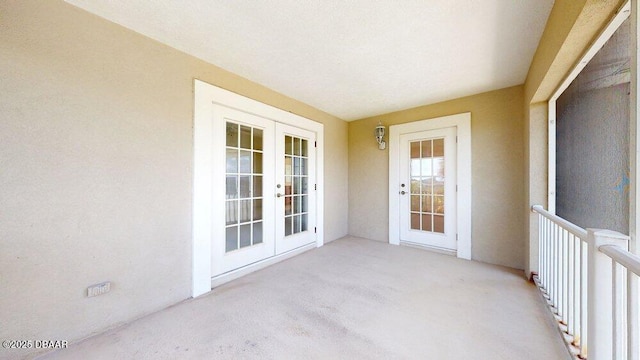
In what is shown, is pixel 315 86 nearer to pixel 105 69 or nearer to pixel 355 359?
pixel 105 69

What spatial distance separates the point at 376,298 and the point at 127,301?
6.89 feet

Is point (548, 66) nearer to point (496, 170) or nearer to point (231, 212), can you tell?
point (496, 170)

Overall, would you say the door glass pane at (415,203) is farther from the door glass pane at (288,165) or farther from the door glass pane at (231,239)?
the door glass pane at (231,239)

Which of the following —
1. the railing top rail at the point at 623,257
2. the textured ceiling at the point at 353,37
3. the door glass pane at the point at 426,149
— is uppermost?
the textured ceiling at the point at 353,37

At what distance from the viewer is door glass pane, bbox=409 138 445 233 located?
3416 millimetres

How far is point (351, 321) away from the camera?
177 centimetres

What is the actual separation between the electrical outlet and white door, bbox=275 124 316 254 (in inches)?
68.4

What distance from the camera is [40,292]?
4.70 ft

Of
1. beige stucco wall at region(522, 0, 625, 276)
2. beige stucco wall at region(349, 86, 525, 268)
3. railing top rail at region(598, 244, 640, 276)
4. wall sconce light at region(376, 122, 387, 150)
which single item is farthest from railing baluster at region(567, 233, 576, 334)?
wall sconce light at region(376, 122, 387, 150)

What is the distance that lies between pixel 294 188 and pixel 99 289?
2290mm

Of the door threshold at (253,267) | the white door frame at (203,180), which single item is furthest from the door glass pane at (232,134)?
the door threshold at (253,267)

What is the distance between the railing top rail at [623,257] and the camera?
2.54 ft

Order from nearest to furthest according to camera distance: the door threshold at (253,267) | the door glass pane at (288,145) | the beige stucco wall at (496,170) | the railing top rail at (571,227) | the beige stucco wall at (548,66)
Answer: the beige stucco wall at (548,66), the railing top rail at (571,227), the door threshold at (253,267), the beige stucco wall at (496,170), the door glass pane at (288,145)

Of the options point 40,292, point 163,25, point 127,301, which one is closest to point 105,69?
point 163,25
